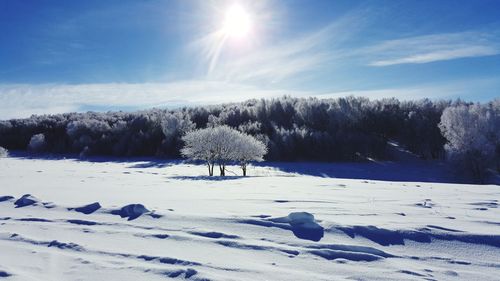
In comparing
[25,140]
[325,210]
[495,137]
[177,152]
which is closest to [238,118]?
[177,152]

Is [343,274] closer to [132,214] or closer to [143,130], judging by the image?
[132,214]

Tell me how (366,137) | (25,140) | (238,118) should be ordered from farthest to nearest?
(25,140) < (238,118) < (366,137)

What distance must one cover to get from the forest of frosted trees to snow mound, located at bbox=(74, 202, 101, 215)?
1811 inches

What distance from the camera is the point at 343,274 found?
494cm

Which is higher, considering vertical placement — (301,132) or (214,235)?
(301,132)

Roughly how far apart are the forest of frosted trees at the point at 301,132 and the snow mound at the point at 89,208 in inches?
1811

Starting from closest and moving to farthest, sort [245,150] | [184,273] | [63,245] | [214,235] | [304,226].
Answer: [184,273], [63,245], [214,235], [304,226], [245,150]

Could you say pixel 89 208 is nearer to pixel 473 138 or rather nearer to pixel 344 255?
pixel 344 255

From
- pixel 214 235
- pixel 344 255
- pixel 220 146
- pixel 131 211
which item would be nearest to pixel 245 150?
pixel 220 146

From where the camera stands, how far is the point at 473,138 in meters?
44.6

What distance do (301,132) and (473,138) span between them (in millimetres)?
23393

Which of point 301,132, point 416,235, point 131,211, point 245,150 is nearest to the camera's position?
point 416,235

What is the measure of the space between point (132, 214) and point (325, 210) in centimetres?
439

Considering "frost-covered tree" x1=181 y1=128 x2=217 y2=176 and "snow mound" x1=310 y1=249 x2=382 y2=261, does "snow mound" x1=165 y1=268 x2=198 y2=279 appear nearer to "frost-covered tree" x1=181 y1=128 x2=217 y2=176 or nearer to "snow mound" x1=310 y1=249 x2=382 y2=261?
"snow mound" x1=310 y1=249 x2=382 y2=261
